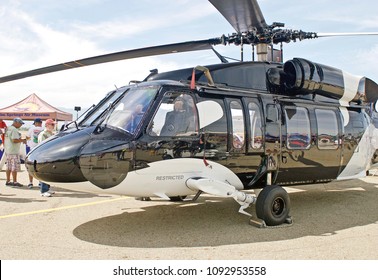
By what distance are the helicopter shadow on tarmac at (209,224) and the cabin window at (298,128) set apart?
126 cm

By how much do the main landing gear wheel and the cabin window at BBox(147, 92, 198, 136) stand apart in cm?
144

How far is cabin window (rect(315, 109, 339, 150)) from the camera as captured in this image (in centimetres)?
685

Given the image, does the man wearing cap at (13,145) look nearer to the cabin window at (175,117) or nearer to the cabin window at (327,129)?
the cabin window at (175,117)

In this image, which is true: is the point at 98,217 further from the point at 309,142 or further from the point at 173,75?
the point at 309,142

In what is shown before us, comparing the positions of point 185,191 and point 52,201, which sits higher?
point 185,191

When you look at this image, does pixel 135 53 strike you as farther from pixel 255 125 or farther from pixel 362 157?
pixel 362 157

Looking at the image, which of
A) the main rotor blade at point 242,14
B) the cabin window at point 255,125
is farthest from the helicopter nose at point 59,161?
the main rotor blade at point 242,14

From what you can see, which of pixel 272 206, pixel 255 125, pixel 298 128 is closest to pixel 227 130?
pixel 255 125

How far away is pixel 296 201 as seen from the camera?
26.2 ft

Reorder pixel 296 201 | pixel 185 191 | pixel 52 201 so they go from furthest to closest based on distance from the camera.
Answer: pixel 296 201, pixel 52 201, pixel 185 191

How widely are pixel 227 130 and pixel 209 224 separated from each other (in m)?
1.49
